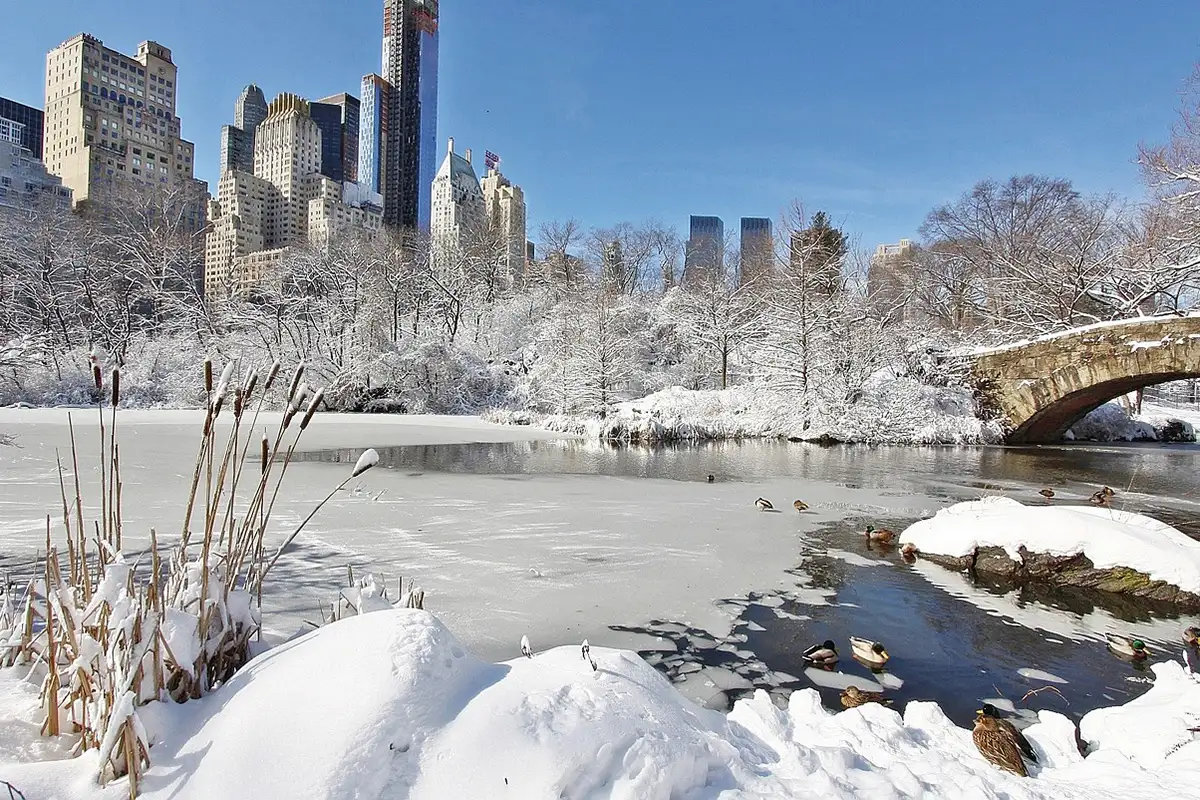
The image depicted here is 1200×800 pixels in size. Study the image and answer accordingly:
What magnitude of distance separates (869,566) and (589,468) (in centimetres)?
639

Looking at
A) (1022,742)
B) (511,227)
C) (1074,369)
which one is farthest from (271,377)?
(511,227)

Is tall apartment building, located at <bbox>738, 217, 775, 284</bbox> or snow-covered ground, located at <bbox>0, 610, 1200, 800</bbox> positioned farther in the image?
tall apartment building, located at <bbox>738, 217, 775, 284</bbox>

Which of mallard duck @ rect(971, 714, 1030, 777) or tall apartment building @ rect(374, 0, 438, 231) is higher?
tall apartment building @ rect(374, 0, 438, 231)

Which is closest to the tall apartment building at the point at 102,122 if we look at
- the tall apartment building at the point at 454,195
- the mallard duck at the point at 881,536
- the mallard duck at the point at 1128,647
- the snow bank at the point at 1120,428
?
the tall apartment building at the point at 454,195

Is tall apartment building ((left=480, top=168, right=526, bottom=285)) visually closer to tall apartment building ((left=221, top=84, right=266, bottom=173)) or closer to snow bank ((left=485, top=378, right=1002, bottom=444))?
snow bank ((left=485, top=378, right=1002, bottom=444))

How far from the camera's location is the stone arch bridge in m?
14.4

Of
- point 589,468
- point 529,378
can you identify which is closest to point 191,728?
point 589,468

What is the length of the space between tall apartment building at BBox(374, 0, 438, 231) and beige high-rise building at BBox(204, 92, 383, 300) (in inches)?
521

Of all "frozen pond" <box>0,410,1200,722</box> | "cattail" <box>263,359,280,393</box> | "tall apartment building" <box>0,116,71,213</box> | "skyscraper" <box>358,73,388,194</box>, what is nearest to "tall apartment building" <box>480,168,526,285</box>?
"tall apartment building" <box>0,116,71,213</box>

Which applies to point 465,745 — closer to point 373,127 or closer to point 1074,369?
point 1074,369

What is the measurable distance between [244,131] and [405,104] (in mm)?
33799

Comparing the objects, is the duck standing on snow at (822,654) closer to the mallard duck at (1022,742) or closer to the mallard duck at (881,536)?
the mallard duck at (1022,742)

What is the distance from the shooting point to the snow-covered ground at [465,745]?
1.50m

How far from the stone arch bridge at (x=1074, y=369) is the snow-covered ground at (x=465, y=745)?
16.1m
